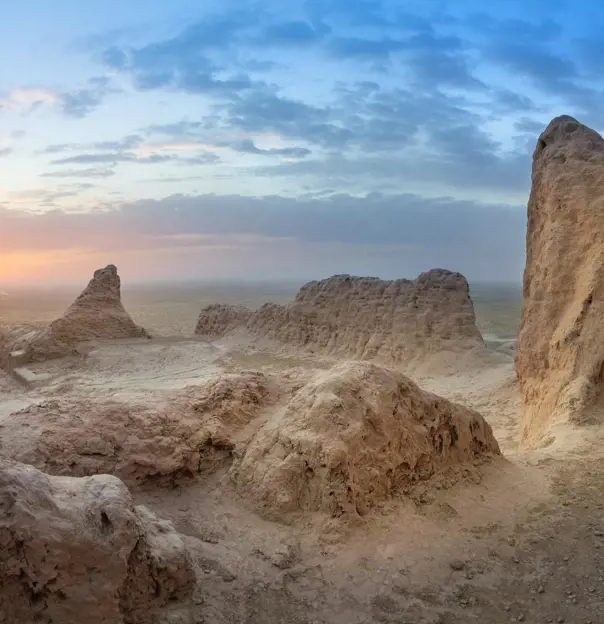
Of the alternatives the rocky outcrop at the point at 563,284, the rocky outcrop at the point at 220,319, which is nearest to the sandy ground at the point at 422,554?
the rocky outcrop at the point at 563,284

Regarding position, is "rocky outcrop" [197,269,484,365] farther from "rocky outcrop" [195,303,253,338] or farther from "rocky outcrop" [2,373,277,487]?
"rocky outcrop" [2,373,277,487]

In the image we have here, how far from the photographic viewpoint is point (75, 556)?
277 cm

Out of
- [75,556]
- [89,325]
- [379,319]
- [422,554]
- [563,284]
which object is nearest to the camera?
[75,556]

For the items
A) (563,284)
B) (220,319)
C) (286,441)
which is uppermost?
(563,284)

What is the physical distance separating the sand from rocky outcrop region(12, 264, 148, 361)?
1082cm

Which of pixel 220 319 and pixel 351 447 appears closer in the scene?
pixel 351 447

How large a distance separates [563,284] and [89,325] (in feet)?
42.3

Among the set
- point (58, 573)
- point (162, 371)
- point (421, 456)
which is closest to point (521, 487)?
point (421, 456)

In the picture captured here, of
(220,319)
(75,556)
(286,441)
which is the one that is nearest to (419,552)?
(286,441)

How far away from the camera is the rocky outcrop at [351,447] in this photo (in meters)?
4.34

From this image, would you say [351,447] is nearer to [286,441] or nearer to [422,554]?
[286,441]

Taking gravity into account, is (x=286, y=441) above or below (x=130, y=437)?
above

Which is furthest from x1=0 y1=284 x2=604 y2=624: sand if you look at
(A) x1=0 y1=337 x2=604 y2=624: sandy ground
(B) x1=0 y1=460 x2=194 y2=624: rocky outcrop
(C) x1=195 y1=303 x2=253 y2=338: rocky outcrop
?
(C) x1=195 y1=303 x2=253 y2=338: rocky outcrop

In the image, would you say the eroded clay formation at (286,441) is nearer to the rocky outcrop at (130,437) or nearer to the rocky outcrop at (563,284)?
the rocky outcrop at (130,437)
